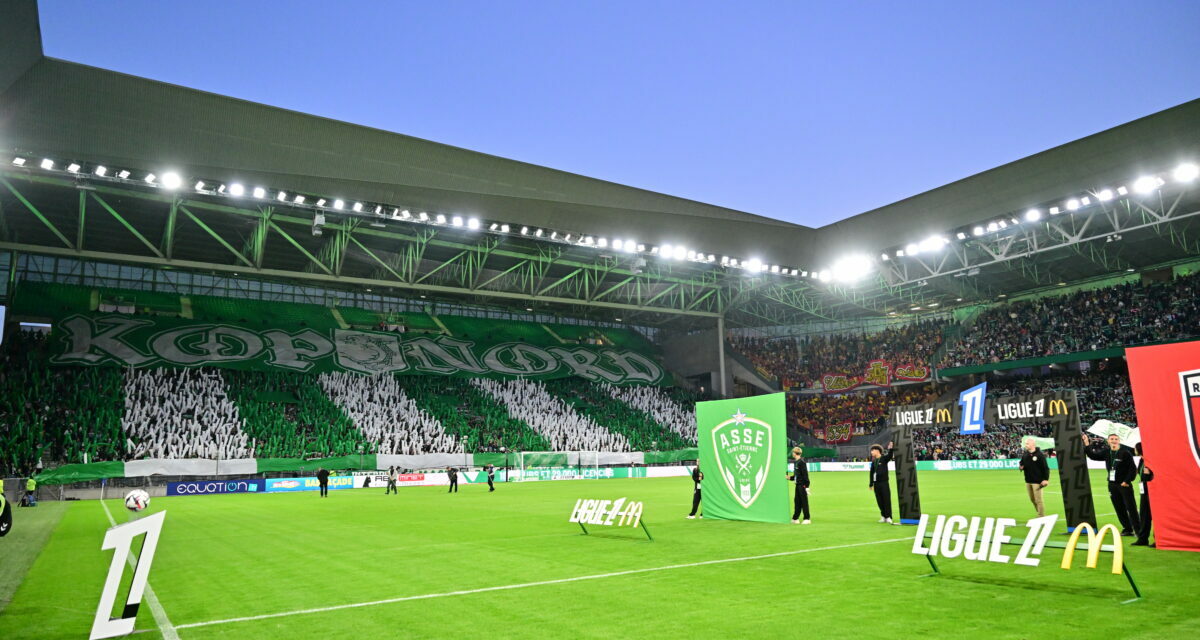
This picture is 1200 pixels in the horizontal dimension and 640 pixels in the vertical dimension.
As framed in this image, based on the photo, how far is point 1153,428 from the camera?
35.4 feet

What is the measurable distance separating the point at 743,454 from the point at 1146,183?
21662 millimetres

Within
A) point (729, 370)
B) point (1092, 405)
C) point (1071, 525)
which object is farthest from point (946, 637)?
point (729, 370)

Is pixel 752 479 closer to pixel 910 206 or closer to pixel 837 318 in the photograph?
pixel 910 206

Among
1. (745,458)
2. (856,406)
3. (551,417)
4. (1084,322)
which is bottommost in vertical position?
(745,458)

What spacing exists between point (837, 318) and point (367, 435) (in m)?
39.6

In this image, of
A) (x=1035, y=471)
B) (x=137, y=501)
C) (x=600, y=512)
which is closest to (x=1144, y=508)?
(x=1035, y=471)

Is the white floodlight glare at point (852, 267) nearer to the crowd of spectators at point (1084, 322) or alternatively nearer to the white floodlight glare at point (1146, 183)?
the white floodlight glare at point (1146, 183)

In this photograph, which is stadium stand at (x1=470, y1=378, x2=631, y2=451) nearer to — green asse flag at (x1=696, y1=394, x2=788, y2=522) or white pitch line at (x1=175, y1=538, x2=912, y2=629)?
green asse flag at (x1=696, y1=394, x2=788, y2=522)

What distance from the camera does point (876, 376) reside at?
5772 centimetres

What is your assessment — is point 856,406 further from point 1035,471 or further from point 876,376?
point 1035,471

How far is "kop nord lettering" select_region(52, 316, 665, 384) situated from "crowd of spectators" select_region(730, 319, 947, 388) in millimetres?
10098

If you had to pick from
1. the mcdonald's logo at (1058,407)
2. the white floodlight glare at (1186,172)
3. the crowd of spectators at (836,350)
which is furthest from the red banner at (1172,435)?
the crowd of spectators at (836,350)

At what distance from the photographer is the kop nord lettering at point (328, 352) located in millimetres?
42500

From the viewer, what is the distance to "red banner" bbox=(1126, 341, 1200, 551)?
405 inches
